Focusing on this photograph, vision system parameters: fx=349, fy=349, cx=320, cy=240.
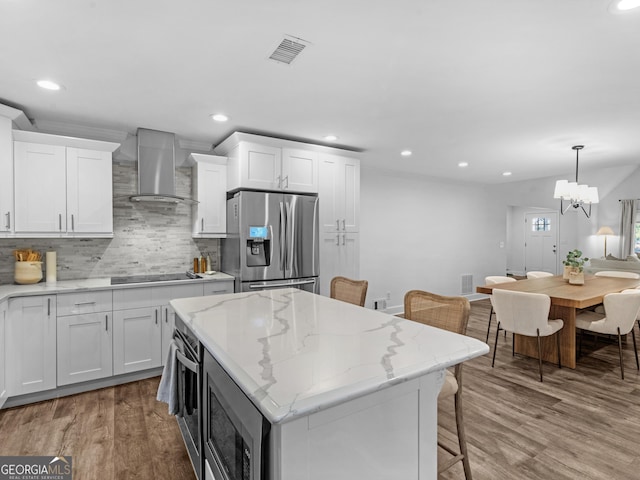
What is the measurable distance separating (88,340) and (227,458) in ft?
8.23

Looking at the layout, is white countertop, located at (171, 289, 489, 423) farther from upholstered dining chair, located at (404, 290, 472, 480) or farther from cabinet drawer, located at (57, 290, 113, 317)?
cabinet drawer, located at (57, 290, 113, 317)

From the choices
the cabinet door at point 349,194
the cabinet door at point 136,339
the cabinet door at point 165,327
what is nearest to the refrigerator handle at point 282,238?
the cabinet door at point 349,194

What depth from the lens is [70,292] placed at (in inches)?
120

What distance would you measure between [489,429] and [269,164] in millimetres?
3106

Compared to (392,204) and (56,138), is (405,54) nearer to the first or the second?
(56,138)

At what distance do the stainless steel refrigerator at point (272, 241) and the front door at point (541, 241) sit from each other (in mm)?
8077

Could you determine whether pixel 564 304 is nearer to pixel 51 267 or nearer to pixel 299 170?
pixel 299 170

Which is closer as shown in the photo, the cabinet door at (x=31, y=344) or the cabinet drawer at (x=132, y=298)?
the cabinet door at (x=31, y=344)

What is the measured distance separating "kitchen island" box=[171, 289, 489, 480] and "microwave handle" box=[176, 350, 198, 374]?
17 centimetres

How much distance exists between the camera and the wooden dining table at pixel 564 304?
11.2 feet

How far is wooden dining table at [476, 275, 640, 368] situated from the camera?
3418 millimetres

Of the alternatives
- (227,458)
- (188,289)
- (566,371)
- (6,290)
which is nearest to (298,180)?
(188,289)

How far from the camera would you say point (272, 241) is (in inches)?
150

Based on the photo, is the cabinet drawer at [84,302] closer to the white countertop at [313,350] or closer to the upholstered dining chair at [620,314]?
the white countertop at [313,350]
